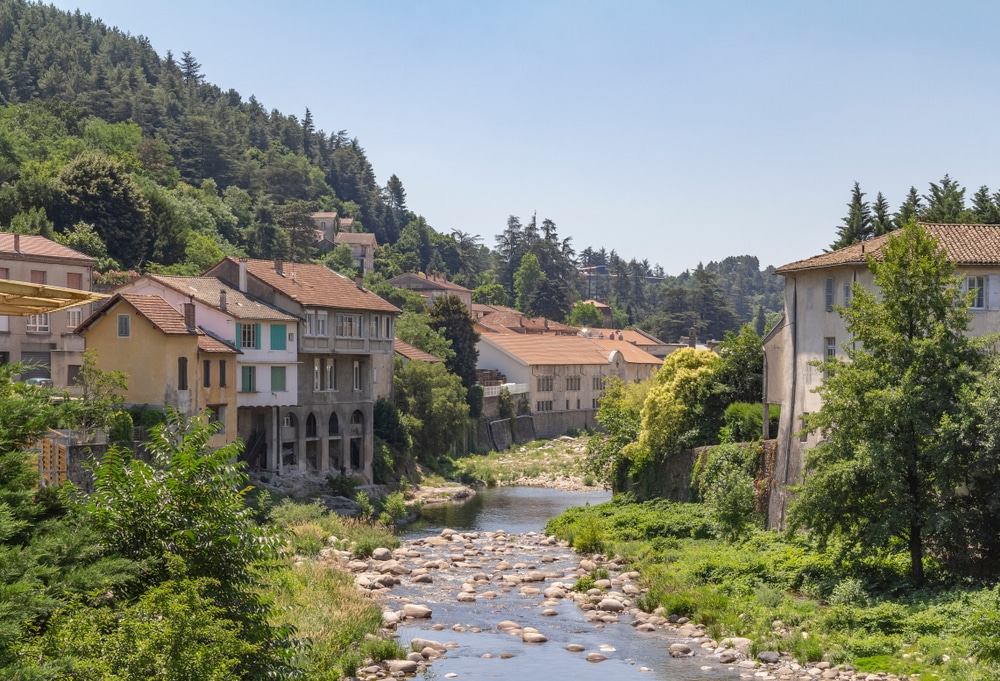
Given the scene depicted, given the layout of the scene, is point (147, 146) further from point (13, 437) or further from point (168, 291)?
point (13, 437)

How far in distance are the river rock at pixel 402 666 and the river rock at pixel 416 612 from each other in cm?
584

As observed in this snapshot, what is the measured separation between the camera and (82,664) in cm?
1384

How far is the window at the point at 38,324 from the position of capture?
52178 millimetres

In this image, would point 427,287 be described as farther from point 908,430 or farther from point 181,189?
point 908,430

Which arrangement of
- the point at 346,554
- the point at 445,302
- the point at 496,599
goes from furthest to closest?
the point at 445,302, the point at 346,554, the point at 496,599

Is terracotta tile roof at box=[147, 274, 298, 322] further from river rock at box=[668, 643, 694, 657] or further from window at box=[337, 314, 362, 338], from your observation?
river rock at box=[668, 643, 694, 657]

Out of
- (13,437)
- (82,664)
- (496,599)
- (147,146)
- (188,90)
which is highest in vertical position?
(188,90)

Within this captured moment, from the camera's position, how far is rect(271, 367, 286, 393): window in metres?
51.0

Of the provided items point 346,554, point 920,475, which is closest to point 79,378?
point 346,554

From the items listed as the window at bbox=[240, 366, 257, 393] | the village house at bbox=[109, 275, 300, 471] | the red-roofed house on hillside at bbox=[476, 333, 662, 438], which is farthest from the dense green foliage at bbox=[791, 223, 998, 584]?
the red-roofed house on hillside at bbox=[476, 333, 662, 438]

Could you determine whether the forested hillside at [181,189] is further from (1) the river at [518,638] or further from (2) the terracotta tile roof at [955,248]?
(2) the terracotta tile roof at [955,248]

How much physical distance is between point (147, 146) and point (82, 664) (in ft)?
358

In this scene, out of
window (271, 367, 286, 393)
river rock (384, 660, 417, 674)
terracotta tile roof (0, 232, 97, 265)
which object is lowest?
river rock (384, 660, 417, 674)

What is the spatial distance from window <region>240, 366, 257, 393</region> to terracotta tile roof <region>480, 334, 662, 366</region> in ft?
141
